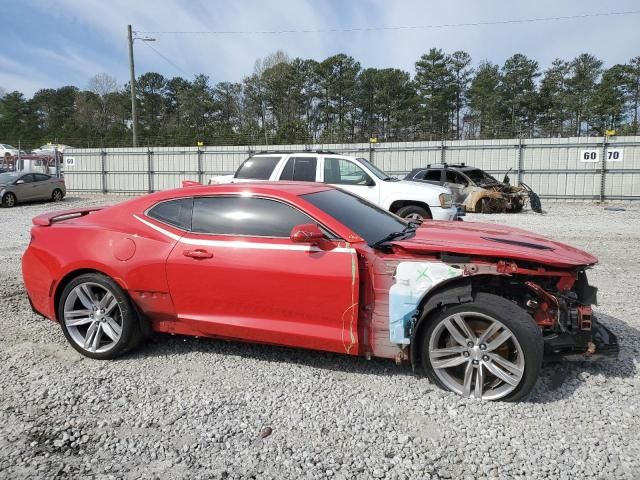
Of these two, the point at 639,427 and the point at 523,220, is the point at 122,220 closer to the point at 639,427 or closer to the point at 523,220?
the point at 639,427

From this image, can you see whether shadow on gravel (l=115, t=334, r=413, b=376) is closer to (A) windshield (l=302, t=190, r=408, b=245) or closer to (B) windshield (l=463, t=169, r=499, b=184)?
(A) windshield (l=302, t=190, r=408, b=245)

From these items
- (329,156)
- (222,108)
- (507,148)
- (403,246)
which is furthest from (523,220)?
(222,108)

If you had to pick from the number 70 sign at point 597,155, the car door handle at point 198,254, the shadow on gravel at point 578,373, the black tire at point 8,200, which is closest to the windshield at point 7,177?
the black tire at point 8,200

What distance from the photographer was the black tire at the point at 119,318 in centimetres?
397

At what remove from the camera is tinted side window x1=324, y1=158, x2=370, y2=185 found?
390 inches

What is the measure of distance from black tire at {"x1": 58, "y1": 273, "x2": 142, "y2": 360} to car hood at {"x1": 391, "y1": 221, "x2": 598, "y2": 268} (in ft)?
7.18

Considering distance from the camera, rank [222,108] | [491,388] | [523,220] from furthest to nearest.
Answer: [222,108] < [523,220] < [491,388]

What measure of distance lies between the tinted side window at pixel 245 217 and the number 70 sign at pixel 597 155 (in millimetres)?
18897

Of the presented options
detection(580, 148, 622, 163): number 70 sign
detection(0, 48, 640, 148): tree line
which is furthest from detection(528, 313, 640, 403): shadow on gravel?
detection(0, 48, 640, 148): tree line

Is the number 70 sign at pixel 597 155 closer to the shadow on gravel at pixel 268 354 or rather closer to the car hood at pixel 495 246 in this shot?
the car hood at pixel 495 246

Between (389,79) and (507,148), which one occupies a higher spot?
(389,79)

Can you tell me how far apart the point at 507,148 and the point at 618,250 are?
41.3 feet

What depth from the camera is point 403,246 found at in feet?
11.3

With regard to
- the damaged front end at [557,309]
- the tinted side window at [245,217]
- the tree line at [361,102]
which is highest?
the tree line at [361,102]
